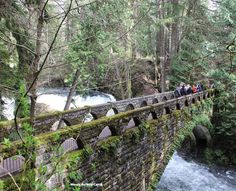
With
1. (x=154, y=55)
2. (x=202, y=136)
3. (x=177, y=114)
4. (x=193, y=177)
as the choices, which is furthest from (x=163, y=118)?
(x=154, y=55)

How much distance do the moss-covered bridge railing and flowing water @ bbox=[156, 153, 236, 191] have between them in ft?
11.8

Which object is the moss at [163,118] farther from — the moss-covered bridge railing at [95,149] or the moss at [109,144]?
the moss at [109,144]

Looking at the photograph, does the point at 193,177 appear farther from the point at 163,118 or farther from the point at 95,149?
the point at 95,149

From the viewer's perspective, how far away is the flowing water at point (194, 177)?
54.5 ft

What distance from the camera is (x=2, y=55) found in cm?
1033

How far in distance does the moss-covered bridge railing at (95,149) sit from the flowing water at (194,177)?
3585 mm

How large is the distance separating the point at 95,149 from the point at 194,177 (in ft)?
40.7

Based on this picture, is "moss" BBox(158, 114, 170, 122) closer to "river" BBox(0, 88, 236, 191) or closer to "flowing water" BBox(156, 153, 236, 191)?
"river" BBox(0, 88, 236, 191)

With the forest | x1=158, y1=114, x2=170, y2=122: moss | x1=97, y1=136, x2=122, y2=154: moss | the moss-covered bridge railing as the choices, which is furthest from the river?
x1=97, y1=136, x2=122, y2=154: moss

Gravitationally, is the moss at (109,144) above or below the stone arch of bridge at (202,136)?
above

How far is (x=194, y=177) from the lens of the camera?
18.0 m

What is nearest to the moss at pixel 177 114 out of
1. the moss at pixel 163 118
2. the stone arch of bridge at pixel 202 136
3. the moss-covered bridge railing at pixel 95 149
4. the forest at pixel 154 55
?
the moss-covered bridge railing at pixel 95 149

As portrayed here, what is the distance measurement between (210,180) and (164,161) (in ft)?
22.2

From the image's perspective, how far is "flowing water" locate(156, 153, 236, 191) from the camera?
54.5 ft
